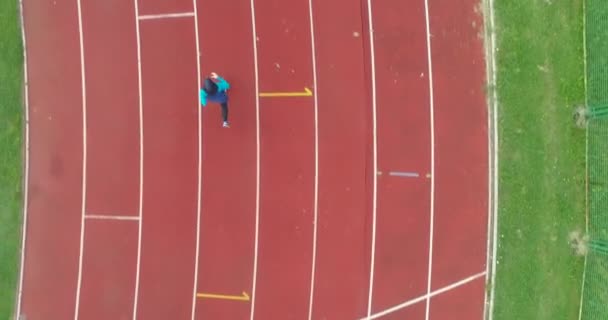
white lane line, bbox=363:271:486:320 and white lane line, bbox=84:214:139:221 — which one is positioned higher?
white lane line, bbox=84:214:139:221

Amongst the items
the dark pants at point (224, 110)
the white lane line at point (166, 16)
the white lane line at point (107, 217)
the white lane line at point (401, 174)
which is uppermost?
the white lane line at point (166, 16)

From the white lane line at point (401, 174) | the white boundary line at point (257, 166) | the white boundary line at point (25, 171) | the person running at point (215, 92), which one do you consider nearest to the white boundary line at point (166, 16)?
the white boundary line at point (257, 166)

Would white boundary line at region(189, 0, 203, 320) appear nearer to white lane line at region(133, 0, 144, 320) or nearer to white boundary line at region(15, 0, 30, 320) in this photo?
white lane line at region(133, 0, 144, 320)

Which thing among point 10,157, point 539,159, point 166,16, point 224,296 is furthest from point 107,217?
point 539,159

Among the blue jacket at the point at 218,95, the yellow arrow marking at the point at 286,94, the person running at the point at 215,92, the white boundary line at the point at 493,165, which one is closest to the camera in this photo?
the person running at the point at 215,92

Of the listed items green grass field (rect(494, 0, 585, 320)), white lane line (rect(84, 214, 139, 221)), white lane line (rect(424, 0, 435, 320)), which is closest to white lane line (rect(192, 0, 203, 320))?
white lane line (rect(84, 214, 139, 221))

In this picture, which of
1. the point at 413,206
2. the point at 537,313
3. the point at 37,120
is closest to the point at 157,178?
the point at 37,120

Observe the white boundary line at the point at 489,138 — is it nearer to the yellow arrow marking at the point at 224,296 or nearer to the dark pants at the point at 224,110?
the yellow arrow marking at the point at 224,296
